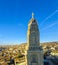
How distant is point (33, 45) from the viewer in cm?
2395

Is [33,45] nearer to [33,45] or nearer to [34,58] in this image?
[33,45]

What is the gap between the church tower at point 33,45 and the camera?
2384cm

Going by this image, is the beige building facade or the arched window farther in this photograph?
the arched window

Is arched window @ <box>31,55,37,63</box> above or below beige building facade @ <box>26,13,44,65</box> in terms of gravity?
below

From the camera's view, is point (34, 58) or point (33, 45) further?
point (34, 58)

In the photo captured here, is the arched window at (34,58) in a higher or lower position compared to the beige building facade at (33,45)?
lower

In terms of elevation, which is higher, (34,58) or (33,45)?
(33,45)

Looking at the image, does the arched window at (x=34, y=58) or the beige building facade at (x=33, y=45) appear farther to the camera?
the arched window at (x=34, y=58)

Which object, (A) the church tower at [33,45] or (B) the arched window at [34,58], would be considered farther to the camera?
(B) the arched window at [34,58]

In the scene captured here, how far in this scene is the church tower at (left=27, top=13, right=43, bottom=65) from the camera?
23844 millimetres

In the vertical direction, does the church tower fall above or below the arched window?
above

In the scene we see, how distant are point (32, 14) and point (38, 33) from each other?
8.34 feet

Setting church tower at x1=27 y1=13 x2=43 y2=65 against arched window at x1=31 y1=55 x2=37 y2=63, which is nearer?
church tower at x1=27 y1=13 x2=43 y2=65

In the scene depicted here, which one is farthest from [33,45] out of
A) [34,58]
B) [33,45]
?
[34,58]
